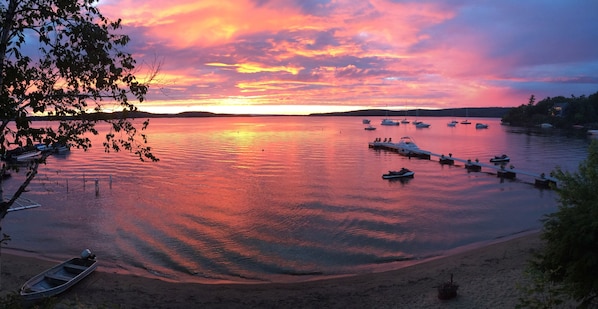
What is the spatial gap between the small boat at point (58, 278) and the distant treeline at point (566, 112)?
169 meters

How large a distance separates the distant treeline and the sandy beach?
156862 mm

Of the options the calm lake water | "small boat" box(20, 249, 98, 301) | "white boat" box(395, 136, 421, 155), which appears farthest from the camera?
"white boat" box(395, 136, 421, 155)

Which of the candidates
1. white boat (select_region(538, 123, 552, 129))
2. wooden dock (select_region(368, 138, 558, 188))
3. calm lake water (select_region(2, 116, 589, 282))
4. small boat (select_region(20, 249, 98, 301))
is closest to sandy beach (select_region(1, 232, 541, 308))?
small boat (select_region(20, 249, 98, 301))

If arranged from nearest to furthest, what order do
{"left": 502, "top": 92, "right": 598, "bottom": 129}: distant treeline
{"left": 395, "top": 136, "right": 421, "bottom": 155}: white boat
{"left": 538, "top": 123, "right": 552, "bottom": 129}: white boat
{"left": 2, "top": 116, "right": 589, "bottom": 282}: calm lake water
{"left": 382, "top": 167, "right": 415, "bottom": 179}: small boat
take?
{"left": 2, "top": 116, "right": 589, "bottom": 282}: calm lake water < {"left": 382, "top": 167, "right": 415, "bottom": 179}: small boat < {"left": 395, "top": 136, "right": 421, "bottom": 155}: white boat < {"left": 502, "top": 92, "right": 598, "bottom": 129}: distant treeline < {"left": 538, "top": 123, "right": 552, "bottom": 129}: white boat

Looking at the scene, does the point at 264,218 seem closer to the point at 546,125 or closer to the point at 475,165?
the point at 475,165

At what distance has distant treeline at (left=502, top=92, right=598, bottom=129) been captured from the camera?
153875 millimetres

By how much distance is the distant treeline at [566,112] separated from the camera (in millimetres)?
153875

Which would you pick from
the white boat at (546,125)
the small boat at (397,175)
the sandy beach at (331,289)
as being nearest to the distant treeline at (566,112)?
the white boat at (546,125)

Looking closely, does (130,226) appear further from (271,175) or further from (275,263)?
(271,175)

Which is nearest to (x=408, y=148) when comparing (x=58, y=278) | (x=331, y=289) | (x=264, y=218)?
(x=264, y=218)

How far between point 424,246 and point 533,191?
85.3 feet

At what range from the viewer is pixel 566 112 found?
164500 millimetres

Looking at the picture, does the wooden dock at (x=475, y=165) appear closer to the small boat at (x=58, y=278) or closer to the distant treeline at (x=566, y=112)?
the small boat at (x=58, y=278)

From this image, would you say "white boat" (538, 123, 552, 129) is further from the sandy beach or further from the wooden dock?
the sandy beach
